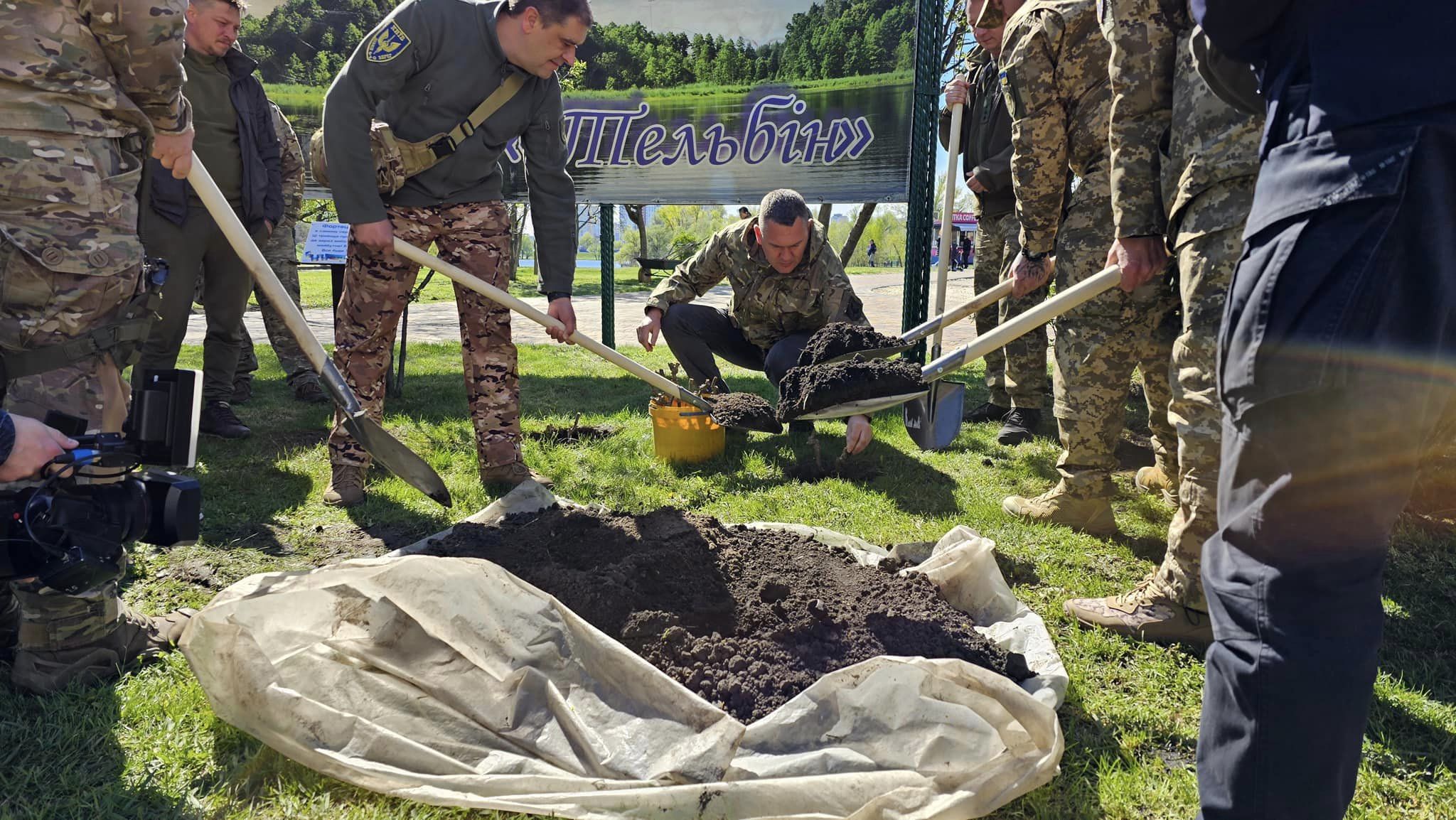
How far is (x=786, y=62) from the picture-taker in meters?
7.07

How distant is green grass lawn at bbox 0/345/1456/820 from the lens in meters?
1.79

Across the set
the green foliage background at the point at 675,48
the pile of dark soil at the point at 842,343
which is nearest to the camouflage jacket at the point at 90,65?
the pile of dark soil at the point at 842,343

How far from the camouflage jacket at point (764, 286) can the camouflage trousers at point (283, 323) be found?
2.54 meters

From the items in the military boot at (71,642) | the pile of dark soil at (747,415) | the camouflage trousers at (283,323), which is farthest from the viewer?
the camouflage trousers at (283,323)

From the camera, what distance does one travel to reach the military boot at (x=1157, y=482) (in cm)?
370

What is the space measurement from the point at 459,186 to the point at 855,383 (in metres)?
1.97

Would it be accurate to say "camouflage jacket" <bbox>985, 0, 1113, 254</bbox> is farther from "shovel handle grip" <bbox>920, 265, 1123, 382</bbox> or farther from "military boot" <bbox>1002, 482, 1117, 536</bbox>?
"military boot" <bbox>1002, 482, 1117, 536</bbox>

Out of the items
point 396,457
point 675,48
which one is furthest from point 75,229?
point 675,48

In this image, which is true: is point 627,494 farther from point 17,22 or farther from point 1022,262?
point 17,22

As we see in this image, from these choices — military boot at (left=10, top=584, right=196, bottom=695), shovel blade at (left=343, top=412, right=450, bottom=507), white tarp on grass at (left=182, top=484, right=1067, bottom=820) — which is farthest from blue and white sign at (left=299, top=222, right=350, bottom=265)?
white tarp on grass at (left=182, top=484, right=1067, bottom=820)

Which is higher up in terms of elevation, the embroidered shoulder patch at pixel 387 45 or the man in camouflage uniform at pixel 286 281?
the embroidered shoulder patch at pixel 387 45

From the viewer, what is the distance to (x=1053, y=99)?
351 centimetres

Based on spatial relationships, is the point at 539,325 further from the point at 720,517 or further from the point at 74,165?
the point at 74,165

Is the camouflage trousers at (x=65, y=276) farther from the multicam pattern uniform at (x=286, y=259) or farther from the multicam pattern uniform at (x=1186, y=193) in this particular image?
the multicam pattern uniform at (x=286, y=259)
